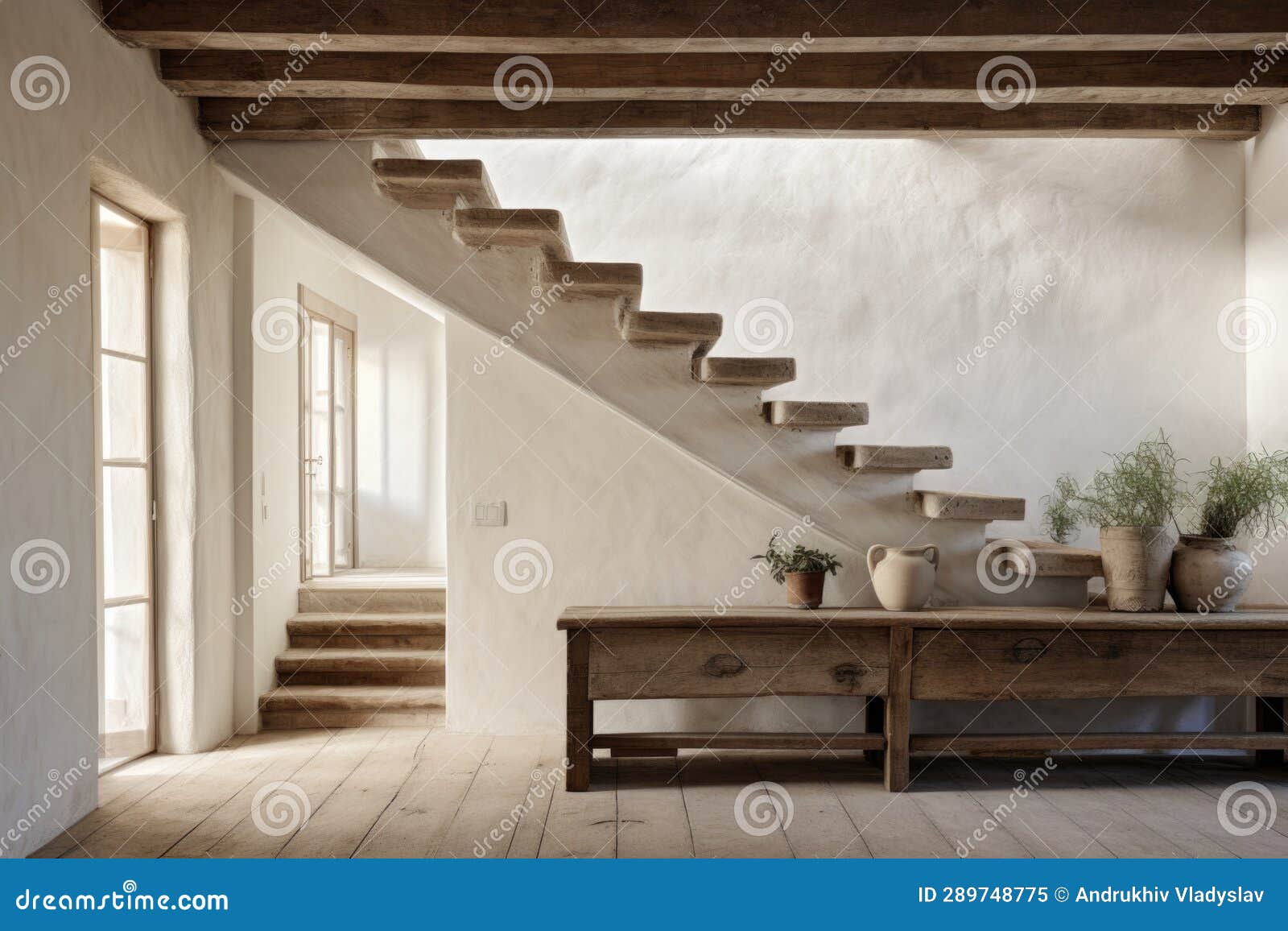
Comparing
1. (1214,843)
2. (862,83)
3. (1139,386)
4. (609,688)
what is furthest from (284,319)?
(1214,843)

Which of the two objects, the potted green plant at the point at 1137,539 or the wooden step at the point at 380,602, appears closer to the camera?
the potted green plant at the point at 1137,539

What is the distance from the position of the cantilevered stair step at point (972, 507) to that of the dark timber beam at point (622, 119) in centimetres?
152

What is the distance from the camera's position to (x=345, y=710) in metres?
5.00

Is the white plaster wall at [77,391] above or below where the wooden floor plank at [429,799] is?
above

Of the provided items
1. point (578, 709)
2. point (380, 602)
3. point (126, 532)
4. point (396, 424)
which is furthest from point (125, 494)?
point (396, 424)

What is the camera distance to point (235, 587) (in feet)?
15.9

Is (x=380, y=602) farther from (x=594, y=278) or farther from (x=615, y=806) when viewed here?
(x=594, y=278)

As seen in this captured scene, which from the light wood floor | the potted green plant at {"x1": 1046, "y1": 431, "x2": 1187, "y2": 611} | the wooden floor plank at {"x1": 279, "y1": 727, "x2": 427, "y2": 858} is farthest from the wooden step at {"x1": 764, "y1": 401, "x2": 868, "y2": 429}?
the wooden floor plank at {"x1": 279, "y1": 727, "x2": 427, "y2": 858}

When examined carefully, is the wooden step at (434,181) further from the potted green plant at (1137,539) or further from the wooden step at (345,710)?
the potted green plant at (1137,539)

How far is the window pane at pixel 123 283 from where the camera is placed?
4.07 metres

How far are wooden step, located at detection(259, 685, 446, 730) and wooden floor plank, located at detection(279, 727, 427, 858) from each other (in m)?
0.14

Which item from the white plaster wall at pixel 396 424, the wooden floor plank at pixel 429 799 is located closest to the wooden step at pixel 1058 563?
the wooden floor plank at pixel 429 799

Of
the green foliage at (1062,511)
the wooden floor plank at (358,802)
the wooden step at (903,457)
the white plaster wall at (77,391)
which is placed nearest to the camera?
the white plaster wall at (77,391)

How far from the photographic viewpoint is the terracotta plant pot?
4.18 m
